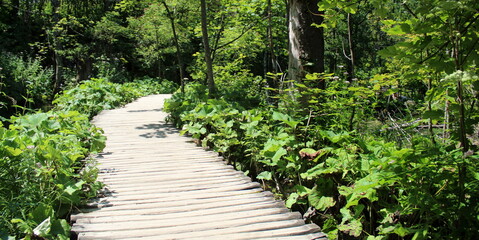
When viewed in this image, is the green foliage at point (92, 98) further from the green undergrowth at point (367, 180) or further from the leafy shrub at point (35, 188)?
the leafy shrub at point (35, 188)

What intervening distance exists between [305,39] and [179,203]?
2.52 metres

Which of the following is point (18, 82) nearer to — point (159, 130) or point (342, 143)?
point (159, 130)

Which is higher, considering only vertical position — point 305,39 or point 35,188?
point 305,39

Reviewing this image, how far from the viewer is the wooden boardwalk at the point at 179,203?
295cm

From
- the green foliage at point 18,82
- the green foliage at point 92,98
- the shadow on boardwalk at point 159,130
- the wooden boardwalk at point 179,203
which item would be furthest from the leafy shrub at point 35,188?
the green foliage at point 18,82

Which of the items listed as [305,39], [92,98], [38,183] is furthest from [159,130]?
[38,183]

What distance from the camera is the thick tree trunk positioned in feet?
14.9

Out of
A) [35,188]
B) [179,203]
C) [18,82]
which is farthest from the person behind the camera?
[18,82]

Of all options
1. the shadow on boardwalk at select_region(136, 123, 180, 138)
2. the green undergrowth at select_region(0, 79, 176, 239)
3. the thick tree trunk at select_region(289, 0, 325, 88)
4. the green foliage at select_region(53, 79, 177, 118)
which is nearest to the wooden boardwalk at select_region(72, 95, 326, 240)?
the green undergrowth at select_region(0, 79, 176, 239)

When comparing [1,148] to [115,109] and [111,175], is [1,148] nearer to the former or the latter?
[111,175]

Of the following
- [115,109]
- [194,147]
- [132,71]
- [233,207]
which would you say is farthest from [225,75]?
[132,71]

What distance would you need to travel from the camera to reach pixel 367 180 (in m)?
2.58

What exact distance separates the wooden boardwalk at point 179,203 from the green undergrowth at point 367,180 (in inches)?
11.1

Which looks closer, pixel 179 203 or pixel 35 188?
pixel 35 188
